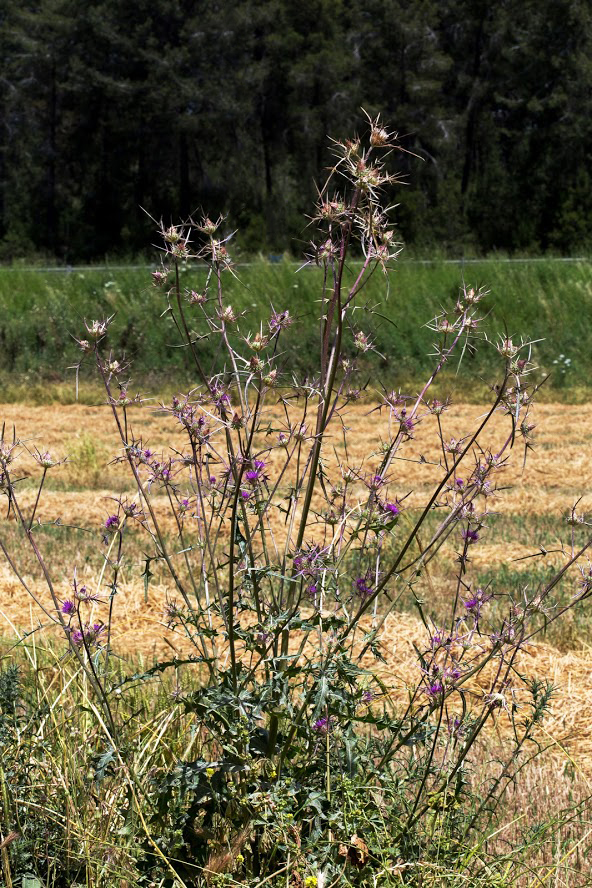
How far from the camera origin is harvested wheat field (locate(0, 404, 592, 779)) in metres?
4.16

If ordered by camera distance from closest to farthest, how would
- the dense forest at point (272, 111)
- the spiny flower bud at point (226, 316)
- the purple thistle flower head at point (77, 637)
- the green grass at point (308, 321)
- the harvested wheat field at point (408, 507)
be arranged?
1. the spiny flower bud at point (226, 316)
2. the purple thistle flower head at point (77, 637)
3. the harvested wheat field at point (408, 507)
4. the green grass at point (308, 321)
5. the dense forest at point (272, 111)

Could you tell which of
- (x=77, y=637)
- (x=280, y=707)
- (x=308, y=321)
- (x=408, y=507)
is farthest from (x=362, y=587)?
(x=308, y=321)

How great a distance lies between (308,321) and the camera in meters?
14.0

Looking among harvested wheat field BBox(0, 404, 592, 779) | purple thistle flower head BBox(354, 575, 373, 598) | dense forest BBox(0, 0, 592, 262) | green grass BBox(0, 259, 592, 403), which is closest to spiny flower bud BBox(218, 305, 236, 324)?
harvested wheat field BBox(0, 404, 592, 779)

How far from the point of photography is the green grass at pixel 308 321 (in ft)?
41.3

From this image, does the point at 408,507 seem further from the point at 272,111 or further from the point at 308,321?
the point at 272,111

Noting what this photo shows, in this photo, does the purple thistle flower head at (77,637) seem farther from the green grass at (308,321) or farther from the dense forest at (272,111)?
the dense forest at (272,111)

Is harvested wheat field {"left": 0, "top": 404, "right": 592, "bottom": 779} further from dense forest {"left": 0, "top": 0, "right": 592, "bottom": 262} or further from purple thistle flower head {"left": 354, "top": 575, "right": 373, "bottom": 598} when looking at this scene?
dense forest {"left": 0, "top": 0, "right": 592, "bottom": 262}

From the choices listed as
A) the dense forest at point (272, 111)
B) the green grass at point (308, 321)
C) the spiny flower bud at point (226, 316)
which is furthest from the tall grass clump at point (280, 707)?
the dense forest at point (272, 111)

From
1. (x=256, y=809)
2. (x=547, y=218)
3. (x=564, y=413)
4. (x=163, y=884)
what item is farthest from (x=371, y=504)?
(x=547, y=218)

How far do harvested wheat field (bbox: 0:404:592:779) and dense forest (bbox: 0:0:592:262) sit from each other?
25.2 meters

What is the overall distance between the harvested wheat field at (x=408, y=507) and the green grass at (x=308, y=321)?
121 centimetres

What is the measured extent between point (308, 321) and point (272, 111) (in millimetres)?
29143

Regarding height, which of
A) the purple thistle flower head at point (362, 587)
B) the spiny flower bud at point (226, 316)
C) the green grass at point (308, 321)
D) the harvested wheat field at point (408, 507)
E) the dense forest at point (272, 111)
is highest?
the dense forest at point (272, 111)
